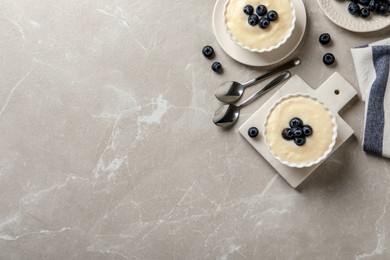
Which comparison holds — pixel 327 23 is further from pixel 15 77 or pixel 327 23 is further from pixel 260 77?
pixel 15 77

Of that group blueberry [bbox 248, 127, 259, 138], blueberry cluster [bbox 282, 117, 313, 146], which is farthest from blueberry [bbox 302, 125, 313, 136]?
blueberry [bbox 248, 127, 259, 138]

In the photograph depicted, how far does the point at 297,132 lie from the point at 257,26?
11.6 inches

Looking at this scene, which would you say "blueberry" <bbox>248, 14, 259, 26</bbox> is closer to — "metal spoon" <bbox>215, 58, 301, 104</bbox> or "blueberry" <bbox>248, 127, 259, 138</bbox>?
"metal spoon" <bbox>215, 58, 301, 104</bbox>

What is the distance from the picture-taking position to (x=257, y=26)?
155cm

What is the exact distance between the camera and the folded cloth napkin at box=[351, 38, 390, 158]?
1554 mm

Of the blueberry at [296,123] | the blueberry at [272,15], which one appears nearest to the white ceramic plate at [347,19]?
the blueberry at [272,15]

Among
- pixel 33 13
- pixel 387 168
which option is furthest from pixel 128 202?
pixel 387 168

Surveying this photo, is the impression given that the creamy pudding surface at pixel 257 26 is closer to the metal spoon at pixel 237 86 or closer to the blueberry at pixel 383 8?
the metal spoon at pixel 237 86

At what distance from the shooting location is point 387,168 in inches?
62.1

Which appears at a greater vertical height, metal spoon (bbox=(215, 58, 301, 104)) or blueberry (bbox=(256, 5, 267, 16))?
blueberry (bbox=(256, 5, 267, 16))

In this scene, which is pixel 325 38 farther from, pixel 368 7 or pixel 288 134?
pixel 288 134

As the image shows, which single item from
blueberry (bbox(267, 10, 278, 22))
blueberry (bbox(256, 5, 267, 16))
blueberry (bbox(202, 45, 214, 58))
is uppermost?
blueberry (bbox(256, 5, 267, 16))

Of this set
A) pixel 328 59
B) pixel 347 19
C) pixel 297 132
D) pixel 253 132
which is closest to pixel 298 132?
pixel 297 132

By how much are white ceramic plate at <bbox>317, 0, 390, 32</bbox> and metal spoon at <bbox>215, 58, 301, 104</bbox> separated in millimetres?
146
